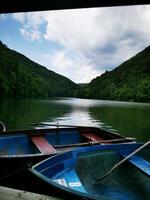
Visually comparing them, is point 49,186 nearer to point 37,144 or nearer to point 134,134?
point 37,144

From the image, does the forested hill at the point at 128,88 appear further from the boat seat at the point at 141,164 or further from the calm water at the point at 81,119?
the boat seat at the point at 141,164

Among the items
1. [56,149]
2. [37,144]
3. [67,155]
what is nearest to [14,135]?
[37,144]

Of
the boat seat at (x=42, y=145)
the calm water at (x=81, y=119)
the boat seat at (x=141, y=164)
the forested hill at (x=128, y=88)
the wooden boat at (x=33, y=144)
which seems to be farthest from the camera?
the forested hill at (x=128, y=88)

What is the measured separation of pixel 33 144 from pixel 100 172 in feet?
12.1

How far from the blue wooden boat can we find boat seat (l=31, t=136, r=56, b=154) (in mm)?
1291

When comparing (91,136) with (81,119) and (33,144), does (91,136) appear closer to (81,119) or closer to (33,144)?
(33,144)

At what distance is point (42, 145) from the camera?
31.6ft

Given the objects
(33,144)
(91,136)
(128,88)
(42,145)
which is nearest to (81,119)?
(91,136)

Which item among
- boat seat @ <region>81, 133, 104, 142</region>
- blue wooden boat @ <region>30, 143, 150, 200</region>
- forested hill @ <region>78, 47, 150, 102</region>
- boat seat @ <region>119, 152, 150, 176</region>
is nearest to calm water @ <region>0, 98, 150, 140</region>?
boat seat @ <region>81, 133, 104, 142</region>

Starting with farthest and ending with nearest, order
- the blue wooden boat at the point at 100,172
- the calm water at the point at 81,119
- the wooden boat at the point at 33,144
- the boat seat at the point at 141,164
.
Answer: the calm water at the point at 81,119 < the wooden boat at the point at 33,144 < the boat seat at the point at 141,164 < the blue wooden boat at the point at 100,172

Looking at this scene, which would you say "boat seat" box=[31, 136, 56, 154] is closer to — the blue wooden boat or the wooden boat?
the wooden boat

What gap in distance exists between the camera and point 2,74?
320 ft

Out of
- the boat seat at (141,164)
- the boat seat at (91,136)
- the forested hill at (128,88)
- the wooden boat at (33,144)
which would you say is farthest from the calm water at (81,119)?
the forested hill at (128,88)

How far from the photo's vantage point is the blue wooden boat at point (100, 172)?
6137mm
